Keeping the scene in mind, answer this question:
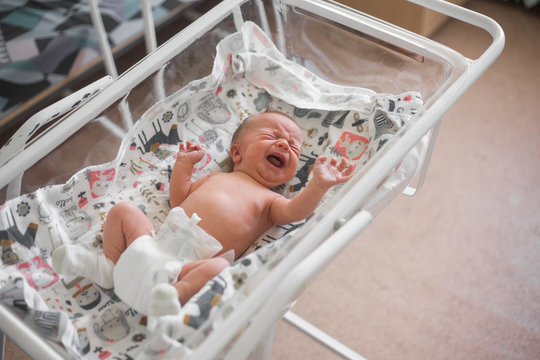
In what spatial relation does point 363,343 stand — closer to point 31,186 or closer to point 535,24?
point 31,186

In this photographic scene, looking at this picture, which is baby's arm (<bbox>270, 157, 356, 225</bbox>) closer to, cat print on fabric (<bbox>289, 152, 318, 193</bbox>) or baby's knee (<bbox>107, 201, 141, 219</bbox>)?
cat print on fabric (<bbox>289, 152, 318, 193</bbox>)

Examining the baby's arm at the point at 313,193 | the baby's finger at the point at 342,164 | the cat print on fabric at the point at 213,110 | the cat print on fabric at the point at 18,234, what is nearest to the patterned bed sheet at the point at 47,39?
the cat print on fabric at the point at 213,110

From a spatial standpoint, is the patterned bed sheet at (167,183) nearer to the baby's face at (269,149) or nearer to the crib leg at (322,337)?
the baby's face at (269,149)

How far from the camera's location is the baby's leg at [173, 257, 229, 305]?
0.95 metres

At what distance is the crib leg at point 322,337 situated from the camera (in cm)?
143

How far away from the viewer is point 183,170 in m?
1.18

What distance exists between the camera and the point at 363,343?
1.56 m

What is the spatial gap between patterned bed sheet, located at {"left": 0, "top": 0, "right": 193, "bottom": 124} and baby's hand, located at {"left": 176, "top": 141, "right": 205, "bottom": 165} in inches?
30.5

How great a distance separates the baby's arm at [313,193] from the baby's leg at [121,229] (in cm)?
26

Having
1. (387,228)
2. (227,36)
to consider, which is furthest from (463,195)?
(227,36)

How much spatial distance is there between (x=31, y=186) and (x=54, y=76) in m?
0.82

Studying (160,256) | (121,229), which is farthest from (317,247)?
(121,229)

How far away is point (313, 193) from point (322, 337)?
1.71 feet

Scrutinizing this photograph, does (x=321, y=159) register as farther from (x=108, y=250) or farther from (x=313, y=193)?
(x=108, y=250)
